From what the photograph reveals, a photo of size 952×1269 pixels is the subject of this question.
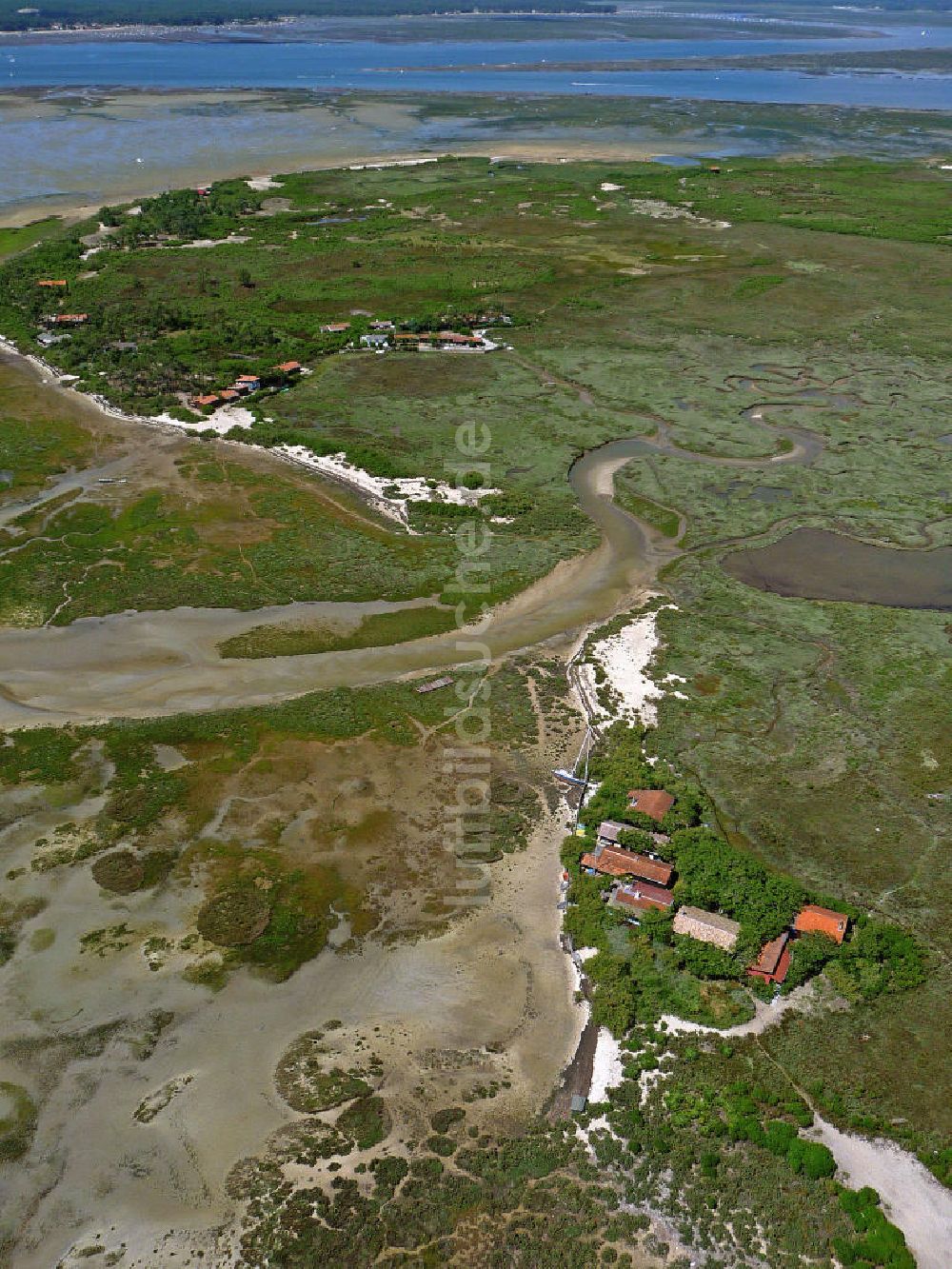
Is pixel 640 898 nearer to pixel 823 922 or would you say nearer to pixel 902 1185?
pixel 823 922

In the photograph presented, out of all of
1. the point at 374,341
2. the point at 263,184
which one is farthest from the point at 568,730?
the point at 263,184

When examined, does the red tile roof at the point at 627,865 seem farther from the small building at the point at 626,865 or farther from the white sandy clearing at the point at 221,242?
the white sandy clearing at the point at 221,242

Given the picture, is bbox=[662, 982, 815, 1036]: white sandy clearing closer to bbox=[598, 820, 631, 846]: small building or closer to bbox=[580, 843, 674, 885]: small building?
bbox=[580, 843, 674, 885]: small building

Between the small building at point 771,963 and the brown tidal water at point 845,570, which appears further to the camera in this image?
the brown tidal water at point 845,570

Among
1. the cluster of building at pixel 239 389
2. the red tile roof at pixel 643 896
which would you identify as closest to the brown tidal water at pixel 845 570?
the red tile roof at pixel 643 896

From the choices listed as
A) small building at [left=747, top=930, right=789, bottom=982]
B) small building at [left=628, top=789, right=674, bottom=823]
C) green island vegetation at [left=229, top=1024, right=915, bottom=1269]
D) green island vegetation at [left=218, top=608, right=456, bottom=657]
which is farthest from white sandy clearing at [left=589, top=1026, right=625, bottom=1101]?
green island vegetation at [left=218, top=608, right=456, bottom=657]
